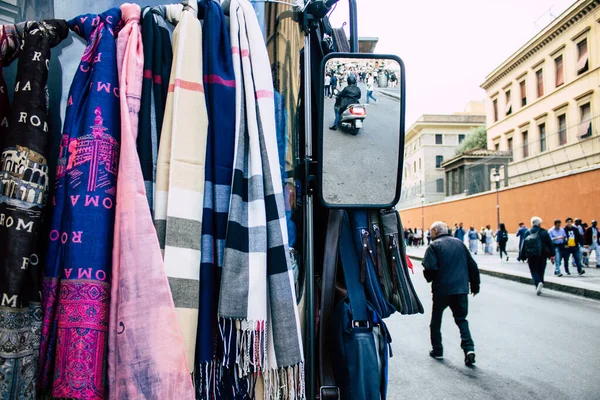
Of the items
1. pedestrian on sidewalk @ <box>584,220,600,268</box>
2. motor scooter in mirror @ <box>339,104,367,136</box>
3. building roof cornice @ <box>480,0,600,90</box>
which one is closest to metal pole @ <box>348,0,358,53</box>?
motor scooter in mirror @ <box>339,104,367,136</box>

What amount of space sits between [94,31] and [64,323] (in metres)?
1.02

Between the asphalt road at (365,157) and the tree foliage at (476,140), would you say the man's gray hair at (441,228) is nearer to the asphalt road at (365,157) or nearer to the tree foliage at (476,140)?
the asphalt road at (365,157)

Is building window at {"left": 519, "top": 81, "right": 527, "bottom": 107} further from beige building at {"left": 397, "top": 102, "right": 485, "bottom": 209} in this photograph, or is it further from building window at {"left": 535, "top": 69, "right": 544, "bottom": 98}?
beige building at {"left": 397, "top": 102, "right": 485, "bottom": 209}

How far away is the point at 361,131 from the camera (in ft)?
5.51

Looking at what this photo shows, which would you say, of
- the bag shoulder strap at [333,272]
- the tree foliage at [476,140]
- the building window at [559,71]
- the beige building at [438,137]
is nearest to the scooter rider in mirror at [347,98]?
the bag shoulder strap at [333,272]

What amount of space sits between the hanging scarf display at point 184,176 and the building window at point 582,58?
29270 millimetres

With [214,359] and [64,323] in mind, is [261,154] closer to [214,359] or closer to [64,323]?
[214,359]

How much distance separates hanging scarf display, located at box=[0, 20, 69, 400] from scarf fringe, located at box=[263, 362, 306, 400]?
70 centimetres

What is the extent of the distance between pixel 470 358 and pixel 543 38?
29.6 metres

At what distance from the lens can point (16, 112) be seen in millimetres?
1442

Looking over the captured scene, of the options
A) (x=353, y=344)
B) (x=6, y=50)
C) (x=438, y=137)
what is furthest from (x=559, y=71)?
(x=6, y=50)

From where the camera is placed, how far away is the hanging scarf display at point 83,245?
1302mm

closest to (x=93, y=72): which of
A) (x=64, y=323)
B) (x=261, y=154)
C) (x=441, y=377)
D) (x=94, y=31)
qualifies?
(x=94, y=31)

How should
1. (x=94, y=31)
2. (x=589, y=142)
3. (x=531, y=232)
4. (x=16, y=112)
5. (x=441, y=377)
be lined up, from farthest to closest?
(x=589, y=142) < (x=531, y=232) < (x=441, y=377) < (x=94, y=31) < (x=16, y=112)
